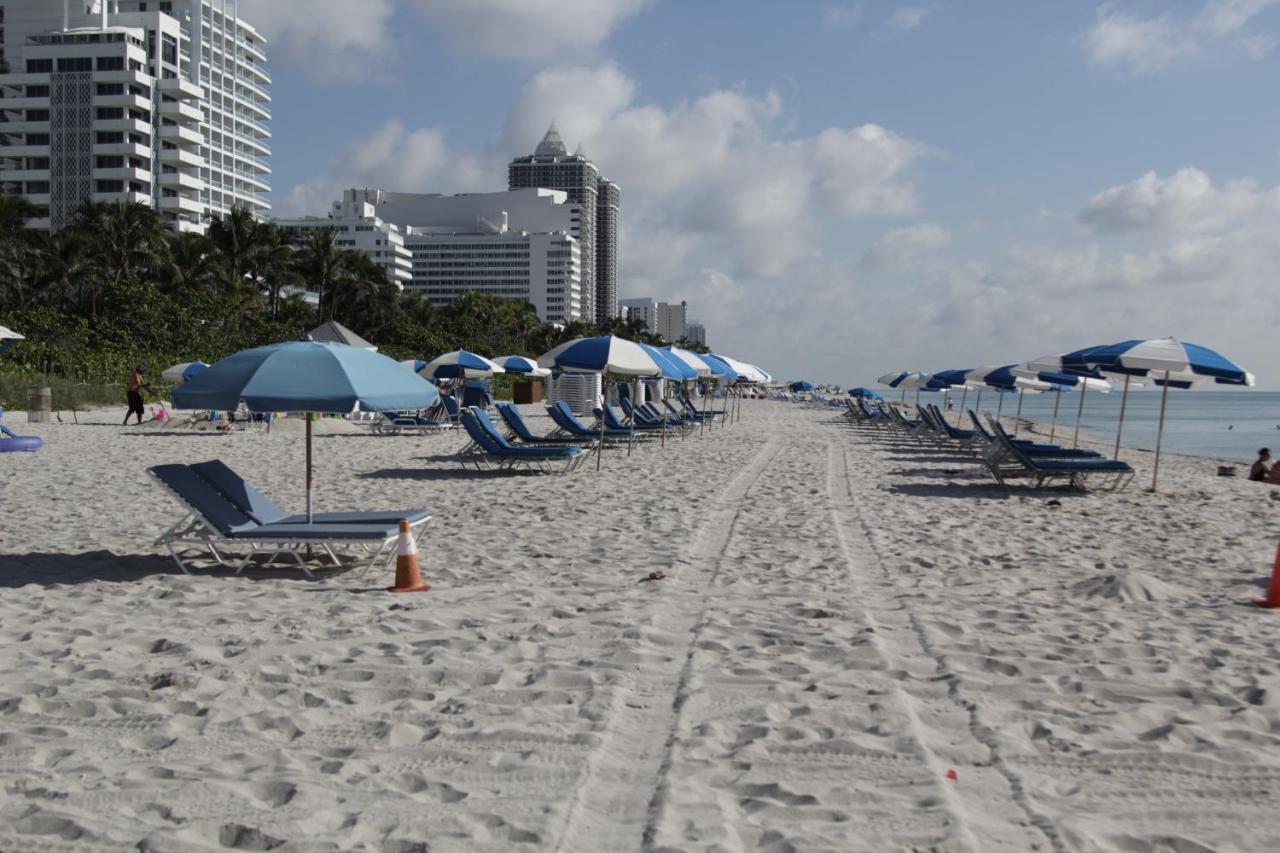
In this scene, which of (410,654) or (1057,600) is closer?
(410,654)

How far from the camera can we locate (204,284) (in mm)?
54156

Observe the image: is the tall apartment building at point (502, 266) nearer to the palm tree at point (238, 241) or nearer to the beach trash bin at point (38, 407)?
the palm tree at point (238, 241)

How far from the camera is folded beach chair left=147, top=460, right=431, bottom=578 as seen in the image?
7.23m

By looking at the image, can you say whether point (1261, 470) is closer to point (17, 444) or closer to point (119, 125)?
point (17, 444)

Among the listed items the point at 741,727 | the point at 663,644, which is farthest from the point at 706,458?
the point at 741,727

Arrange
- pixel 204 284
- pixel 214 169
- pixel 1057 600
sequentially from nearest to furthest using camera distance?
1. pixel 1057 600
2. pixel 204 284
3. pixel 214 169

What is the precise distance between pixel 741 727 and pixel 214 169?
301 feet

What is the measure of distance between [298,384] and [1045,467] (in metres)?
9.35

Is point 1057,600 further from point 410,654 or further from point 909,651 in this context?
point 410,654

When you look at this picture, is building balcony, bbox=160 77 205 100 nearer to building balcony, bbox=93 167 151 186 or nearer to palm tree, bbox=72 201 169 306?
building balcony, bbox=93 167 151 186

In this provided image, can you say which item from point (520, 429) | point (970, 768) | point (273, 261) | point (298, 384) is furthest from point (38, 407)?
point (273, 261)

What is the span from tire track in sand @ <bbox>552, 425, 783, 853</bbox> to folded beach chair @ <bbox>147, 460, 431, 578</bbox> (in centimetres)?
205

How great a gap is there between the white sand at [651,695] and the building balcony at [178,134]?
79.5 meters

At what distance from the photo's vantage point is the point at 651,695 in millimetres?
4648
